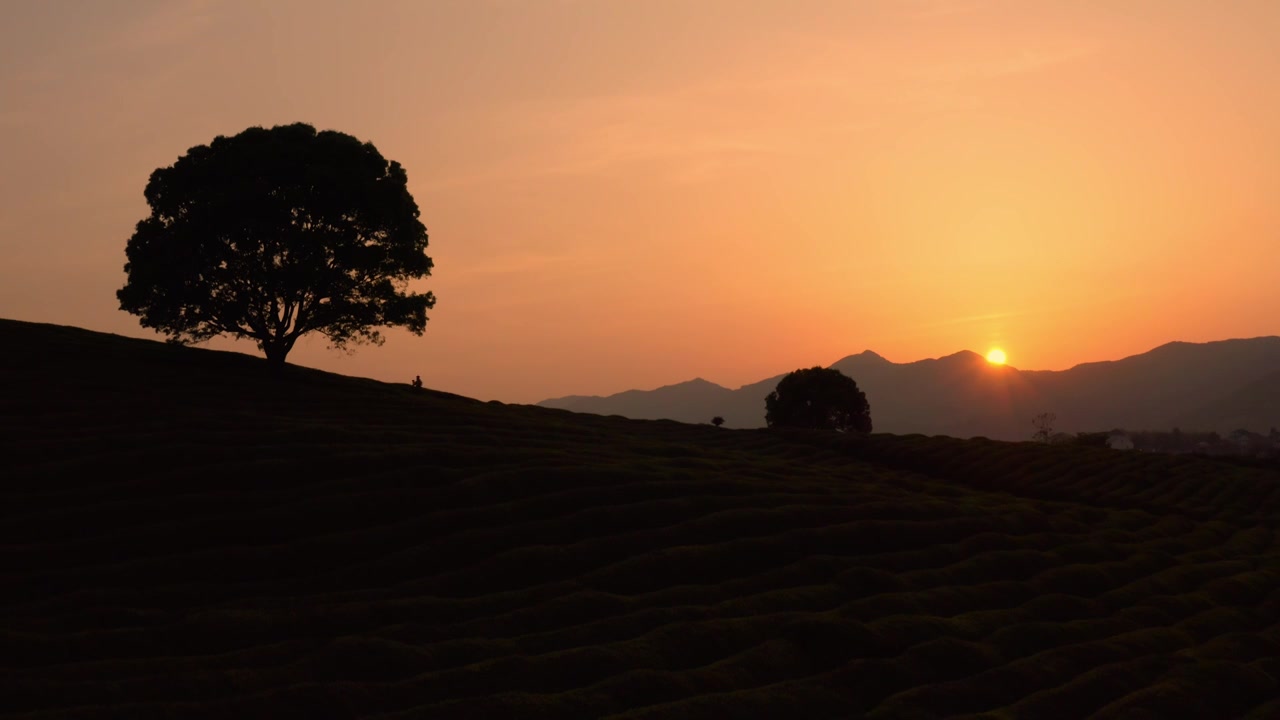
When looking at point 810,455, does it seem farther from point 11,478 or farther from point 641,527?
point 11,478

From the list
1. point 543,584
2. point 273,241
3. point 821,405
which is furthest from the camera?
point 821,405

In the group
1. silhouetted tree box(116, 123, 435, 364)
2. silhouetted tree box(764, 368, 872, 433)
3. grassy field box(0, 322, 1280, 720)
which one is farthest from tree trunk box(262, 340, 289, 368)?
silhouetted tree box(764, 368, 872, 433)

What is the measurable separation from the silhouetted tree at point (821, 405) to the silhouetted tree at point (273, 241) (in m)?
57.9

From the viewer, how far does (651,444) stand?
1410 inches

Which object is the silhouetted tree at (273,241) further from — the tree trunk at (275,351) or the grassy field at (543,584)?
the grassy field at (543,584)

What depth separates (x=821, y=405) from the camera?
312 ft

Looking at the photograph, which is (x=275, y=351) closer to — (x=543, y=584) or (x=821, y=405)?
(x=543, y=584)

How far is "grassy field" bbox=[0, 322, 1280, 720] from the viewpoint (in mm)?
14531

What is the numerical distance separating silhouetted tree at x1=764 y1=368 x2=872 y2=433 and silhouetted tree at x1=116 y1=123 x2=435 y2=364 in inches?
2279

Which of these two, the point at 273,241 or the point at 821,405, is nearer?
the point at 273,241

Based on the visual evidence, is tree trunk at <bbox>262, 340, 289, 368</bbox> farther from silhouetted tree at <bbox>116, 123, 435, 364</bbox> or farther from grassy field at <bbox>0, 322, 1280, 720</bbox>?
grassy field at <bbox>0, 322, 1280, 720</bbox>

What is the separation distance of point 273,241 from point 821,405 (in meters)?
64.5

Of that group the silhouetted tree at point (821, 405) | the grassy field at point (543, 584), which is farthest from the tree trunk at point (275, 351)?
the silhouetted tree at point (821, 405)

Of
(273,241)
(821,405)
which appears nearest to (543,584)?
(273,241)
